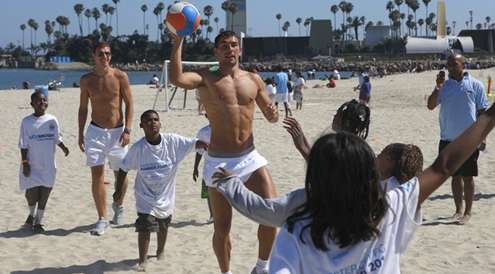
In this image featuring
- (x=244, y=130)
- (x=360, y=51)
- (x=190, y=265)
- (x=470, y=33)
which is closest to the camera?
(x=244, y=130)

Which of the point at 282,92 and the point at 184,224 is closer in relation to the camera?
the point at 184,224

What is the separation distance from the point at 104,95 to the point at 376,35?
150 m

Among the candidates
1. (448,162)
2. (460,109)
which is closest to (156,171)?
(460,109)

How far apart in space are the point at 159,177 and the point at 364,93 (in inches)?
636

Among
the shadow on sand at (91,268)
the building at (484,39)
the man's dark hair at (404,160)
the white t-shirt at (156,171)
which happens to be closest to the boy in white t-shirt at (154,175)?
the white t-shirt at (156,171)

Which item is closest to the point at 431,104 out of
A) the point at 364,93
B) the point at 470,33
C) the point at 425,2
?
the point at 364,93

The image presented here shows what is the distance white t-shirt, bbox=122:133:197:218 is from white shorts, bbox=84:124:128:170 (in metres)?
0.92

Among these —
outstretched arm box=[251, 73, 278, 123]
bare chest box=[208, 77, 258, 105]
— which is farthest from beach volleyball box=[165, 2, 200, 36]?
outstretched arm box=[251, 73, 278, 123]

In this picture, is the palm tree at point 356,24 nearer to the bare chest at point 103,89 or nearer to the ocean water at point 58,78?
the ocean water at point 58,78

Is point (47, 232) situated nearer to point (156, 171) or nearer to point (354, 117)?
point (156, 171)

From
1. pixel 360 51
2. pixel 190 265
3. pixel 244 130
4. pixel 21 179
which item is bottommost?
pixel 190 265

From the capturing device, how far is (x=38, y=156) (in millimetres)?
7082

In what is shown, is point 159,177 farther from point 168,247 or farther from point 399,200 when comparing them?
point 399,200

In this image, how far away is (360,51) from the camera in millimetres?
151625
